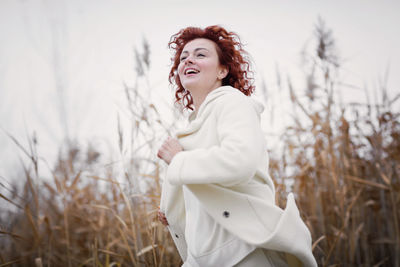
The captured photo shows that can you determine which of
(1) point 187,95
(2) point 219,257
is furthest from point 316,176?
(2) point 219,257

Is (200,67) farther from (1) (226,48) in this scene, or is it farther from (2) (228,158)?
(2) (228,158)

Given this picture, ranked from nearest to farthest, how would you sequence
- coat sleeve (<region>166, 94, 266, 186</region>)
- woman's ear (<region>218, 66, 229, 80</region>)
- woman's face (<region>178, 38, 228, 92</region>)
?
1. coat sleeve (<region>166, 94, 266, 186</region>)
2. woman's face (<region>178, 38, 228, 92</region>)
3. woman's ear (<region>218, 66, 229, 80</region>)

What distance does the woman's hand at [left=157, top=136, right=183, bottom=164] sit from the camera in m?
1.05

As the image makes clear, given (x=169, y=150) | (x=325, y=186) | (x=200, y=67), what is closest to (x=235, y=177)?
(x=169, y=150)

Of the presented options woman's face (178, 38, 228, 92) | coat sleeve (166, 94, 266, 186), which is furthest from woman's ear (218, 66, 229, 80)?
coat sleeve (166, 94, 266, 186)

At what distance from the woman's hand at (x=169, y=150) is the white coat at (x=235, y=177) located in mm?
28

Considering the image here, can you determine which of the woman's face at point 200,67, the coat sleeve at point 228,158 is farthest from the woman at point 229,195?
the woman's face at point 200,67

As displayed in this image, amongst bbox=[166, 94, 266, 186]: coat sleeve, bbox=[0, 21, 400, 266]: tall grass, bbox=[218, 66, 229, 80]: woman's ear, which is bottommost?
bbox=[0, 21, 400, 266]: tall grass

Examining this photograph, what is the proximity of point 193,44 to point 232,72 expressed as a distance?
220mm

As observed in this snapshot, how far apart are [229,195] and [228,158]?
0.17 metres

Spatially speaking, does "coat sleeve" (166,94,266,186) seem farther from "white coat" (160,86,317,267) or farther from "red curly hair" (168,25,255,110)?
"red curly hair" (168,25,255,110)

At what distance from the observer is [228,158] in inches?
35.1

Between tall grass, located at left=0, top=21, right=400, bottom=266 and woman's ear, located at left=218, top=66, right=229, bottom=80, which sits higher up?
woman's ear, located at left=218, top=66, right=229, bottom=80

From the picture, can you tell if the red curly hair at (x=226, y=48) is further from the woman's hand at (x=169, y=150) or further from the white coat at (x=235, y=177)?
the woman's hand at (x=169, y=150)
